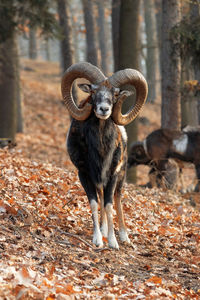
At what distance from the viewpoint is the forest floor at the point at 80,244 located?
5.32m

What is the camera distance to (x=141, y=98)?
841 cm

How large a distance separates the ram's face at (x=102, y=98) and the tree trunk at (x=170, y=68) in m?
6.47

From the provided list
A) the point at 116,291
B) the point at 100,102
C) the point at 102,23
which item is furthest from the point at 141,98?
the point at 102,23

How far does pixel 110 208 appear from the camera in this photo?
784cm

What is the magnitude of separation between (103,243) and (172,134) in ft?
21.9

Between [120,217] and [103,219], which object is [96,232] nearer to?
[103,219]

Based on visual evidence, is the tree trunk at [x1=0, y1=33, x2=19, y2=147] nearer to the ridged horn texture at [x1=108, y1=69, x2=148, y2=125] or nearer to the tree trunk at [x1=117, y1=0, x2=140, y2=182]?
the tree trunk at [x1=117, y1=0, x2=140, y2=182]

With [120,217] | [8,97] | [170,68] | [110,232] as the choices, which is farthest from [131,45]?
[110,232]

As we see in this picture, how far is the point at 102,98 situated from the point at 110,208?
75.8 inches

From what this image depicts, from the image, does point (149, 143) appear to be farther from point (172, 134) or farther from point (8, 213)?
point (8, 213)

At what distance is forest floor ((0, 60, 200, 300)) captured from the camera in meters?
5.32

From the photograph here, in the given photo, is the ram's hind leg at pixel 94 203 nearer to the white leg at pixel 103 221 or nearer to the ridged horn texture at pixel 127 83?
the white leg at pixel 103 221

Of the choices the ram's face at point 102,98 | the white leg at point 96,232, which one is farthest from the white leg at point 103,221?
the ram's face at point 102,98

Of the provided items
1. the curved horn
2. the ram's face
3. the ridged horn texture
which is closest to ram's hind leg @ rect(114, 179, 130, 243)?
the ridged horn texture
